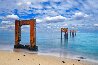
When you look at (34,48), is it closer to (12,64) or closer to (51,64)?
(51,64)

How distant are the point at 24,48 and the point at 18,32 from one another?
2.01 m

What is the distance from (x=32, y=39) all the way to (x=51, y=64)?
9.58 meters

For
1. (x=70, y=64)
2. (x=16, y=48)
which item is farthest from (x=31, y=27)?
(x=70, y=64)

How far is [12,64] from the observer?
1263cm

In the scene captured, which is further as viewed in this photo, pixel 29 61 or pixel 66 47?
pixel 66 47

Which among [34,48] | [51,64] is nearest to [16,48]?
[34,48]

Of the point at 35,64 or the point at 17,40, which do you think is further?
the point at 17,40

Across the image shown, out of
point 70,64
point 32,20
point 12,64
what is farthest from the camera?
point 32,20

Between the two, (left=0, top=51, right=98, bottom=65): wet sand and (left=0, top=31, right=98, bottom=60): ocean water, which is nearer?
(left=0, top=51, right=98, bottom=65): wet sand

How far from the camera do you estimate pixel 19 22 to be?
81.5 feet

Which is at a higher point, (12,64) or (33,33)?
(33,33)

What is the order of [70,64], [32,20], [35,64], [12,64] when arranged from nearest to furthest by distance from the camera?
1. [12,64]
2. [35,64]
3. [70,64]
4. [32,20]

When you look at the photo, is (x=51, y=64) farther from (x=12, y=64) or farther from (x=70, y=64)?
(x=12, y=64)

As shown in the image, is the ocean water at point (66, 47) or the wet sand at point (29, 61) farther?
the ocean water at point (66, 47)
